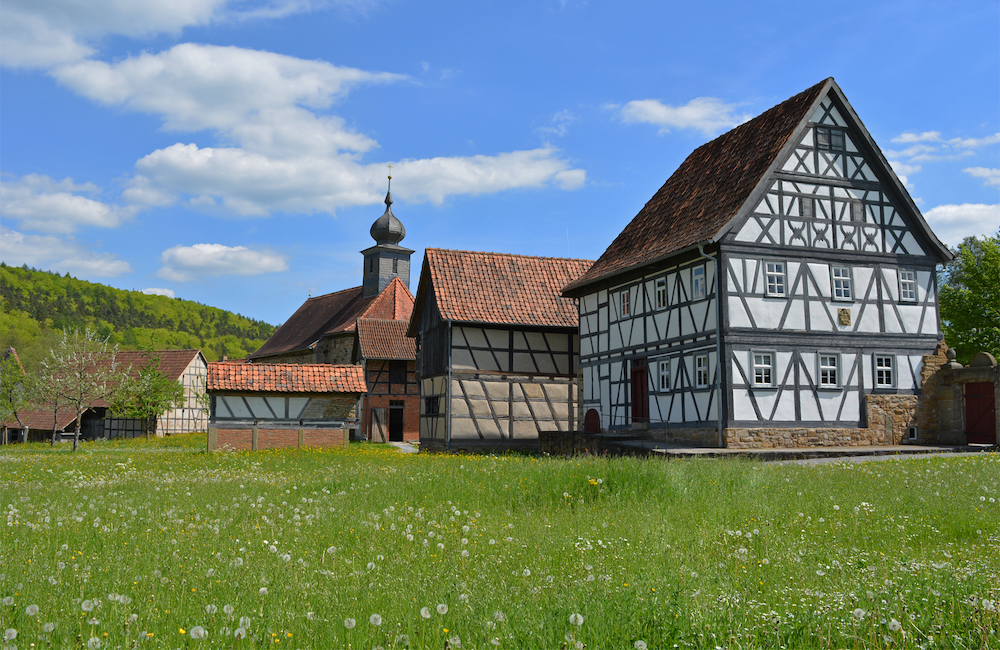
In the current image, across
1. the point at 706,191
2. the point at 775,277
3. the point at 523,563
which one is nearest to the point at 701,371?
the point at 775,277

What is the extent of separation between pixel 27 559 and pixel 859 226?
25857 millimetres

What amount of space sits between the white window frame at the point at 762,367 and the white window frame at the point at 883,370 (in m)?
3.84

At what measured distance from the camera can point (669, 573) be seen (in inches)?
246

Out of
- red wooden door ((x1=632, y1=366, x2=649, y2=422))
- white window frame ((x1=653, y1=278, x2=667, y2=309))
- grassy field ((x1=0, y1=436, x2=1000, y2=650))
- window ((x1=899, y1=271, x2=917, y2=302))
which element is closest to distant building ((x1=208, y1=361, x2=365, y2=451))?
red wooden door ((x1=632, y1=366, x2=649, y2=422))

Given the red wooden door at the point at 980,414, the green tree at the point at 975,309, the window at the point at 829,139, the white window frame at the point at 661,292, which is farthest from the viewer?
the green tree at the point at 975,309

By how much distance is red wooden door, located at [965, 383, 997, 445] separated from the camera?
26.1 meters

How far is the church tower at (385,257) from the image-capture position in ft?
209

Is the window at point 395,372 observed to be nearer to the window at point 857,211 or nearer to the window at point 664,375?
the window at point 664,375

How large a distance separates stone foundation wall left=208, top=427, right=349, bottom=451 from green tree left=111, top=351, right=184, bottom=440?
25461 mm

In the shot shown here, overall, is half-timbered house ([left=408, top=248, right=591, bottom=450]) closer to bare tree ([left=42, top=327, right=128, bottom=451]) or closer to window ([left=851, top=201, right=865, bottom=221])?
window ([left=851, top=201, right=865, bottom=221])

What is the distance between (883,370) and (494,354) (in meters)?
14.7

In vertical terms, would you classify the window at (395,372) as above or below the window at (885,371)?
above

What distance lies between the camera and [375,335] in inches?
1991

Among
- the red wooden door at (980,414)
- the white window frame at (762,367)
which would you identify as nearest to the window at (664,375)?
the white window frame at (762,367)
